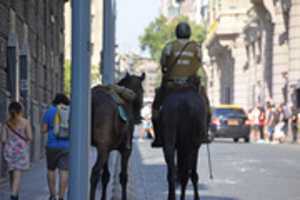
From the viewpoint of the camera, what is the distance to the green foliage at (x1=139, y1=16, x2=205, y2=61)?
106 m

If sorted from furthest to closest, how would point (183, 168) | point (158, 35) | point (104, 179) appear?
point (158, 35), point (104, 179), point (183, 168)

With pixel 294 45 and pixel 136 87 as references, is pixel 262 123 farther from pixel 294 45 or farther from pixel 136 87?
pixel 136 87

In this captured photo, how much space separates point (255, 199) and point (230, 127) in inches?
1136

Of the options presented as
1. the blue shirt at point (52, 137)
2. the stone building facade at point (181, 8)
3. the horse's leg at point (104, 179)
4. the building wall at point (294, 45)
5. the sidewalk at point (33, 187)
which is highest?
the stone building facade at point (181, 8)

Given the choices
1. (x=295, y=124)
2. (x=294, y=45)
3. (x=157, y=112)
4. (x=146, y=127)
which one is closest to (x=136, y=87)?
(x=157, y=112)

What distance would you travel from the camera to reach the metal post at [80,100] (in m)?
8.91

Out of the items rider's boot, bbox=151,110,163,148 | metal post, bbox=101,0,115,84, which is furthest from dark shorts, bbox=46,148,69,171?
metal post, bbox=101,0,115,84

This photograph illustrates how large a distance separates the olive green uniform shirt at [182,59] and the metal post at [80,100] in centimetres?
416

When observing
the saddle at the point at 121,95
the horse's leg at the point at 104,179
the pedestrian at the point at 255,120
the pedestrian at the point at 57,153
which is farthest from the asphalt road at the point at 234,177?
the pedestrian at the point at 255,120

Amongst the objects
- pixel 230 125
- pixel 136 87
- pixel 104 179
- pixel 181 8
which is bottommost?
pixel 104 179

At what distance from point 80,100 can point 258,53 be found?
55.6 meters

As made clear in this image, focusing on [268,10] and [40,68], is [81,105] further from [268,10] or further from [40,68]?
[268,10]

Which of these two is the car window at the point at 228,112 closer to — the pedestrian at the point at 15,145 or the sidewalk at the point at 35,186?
the sidewalk at the point at 35,186

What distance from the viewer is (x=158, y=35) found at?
10700cm
